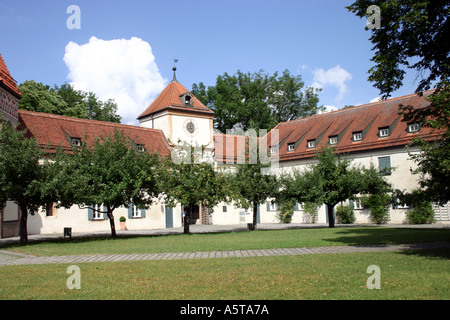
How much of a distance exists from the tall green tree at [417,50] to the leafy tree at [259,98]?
1503 inches

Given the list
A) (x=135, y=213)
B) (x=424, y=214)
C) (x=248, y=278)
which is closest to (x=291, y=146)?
(x=424, y=214)

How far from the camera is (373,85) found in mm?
13859

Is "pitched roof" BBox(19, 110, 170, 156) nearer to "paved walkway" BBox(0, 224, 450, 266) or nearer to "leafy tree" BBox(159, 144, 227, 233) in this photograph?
"leafy tree" BBox(159, 144, 227, 233)

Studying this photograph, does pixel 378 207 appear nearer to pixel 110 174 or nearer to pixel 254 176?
pixel 254 176

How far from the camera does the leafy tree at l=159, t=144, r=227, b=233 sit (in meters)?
24.1

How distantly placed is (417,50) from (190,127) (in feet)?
95.4

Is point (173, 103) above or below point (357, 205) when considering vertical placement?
above

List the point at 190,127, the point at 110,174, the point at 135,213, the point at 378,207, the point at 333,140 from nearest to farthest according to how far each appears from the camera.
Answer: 1. the point at 110,174
2. the point at 378,207
3. the point at 135,213
4. the point at 333,140
5. the point at 190,127

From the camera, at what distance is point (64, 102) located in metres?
42.4

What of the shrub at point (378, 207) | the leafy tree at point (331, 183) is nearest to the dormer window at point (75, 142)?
the leafy tree at point (331, 183)

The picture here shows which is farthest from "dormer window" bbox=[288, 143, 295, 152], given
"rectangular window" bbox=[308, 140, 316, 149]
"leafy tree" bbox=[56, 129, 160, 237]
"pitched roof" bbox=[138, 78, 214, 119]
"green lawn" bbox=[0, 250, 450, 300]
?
"green lawn" bbox=[0, 250, 450, 300]

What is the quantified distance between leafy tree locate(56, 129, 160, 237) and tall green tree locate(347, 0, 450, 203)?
13368 millimetres

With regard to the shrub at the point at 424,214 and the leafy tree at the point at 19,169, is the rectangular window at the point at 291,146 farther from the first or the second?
the leafy tree at the point at 19,169
